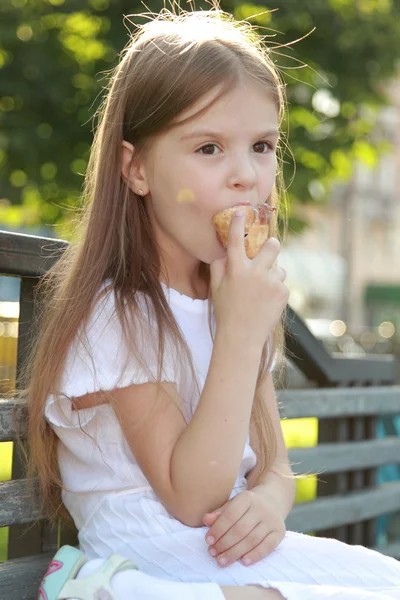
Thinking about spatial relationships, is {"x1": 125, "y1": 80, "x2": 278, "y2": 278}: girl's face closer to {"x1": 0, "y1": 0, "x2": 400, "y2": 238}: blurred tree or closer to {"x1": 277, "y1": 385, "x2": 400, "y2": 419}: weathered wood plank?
{"x1": 277, "y1": 385, "x2": 400, "y2": 419}: weathered wood plank

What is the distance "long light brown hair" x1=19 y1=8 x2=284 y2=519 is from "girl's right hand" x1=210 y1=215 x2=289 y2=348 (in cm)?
16

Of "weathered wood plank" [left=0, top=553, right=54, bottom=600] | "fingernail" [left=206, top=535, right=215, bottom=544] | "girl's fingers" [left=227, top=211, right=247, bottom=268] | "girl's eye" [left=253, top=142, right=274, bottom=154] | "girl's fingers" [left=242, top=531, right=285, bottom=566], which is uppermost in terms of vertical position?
"girl's eye" [left=253, top=142, right=274, bottom=154]

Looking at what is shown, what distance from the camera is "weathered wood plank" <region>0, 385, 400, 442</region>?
9.99 feet

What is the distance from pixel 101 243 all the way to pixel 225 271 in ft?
1.03

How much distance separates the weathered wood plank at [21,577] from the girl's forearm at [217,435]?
0.48m

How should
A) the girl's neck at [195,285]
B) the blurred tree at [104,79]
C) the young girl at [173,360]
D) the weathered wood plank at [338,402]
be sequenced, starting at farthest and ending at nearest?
1. the blurred tree at [104,79]
2. the weathered wood plank at [338,402]
3. the girl's neck at [195,285]
4. the young girl at [173,360]

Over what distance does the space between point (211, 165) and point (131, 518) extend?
2.37ft

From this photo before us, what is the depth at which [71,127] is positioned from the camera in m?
7.79

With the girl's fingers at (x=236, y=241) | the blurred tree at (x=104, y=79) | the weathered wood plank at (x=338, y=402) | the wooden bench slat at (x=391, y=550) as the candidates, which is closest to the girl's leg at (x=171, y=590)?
the girl's fingers at (x=236, y=241)

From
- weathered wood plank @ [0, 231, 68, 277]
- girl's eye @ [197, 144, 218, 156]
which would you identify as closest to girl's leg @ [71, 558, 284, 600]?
weathered wood plank @ [0, 231, 68, 277]

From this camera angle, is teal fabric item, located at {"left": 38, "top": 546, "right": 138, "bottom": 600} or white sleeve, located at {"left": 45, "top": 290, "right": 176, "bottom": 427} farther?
white sleeve, located at {"left": 45, "top": 290, "right": 176, "bottom": 427}

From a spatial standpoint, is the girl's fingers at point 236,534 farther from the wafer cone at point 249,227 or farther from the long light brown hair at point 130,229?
the wafer cone at point 249,227

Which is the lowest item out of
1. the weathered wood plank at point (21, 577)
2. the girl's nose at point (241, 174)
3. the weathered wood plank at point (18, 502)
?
the weathered wood plank at point (21, 577)

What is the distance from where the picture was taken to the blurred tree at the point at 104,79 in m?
7.60
